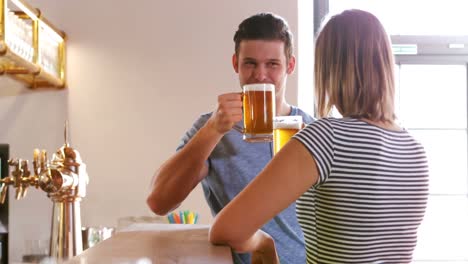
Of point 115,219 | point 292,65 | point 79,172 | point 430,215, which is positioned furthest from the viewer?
point 430,215

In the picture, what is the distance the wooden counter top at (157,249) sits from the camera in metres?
0.89

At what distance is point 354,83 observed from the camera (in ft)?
3.79

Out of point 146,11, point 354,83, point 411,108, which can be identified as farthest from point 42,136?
point 354,83

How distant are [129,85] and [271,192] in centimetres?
210

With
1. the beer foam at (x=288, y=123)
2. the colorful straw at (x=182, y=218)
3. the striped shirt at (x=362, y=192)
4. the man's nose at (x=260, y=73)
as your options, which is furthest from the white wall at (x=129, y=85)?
the striped shirt at (x=362, y=192)

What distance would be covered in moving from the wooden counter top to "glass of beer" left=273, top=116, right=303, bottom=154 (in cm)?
A: 31

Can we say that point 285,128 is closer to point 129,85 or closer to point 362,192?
point 362,192

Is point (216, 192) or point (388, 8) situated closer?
point (216, 192)

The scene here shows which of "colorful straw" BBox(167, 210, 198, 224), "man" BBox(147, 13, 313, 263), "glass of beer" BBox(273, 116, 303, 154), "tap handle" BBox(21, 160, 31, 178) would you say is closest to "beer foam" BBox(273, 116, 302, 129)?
"glass of beer" BBox(273, 116, 303, 154)

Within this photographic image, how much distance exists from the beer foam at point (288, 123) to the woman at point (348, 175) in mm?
283

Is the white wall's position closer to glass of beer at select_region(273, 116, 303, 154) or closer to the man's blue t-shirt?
the man's blue t-shirt

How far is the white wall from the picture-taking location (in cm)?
301

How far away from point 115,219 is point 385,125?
6.80 feet

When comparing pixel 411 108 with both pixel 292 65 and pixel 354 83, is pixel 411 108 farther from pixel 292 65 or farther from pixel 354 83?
pixel 354 83
